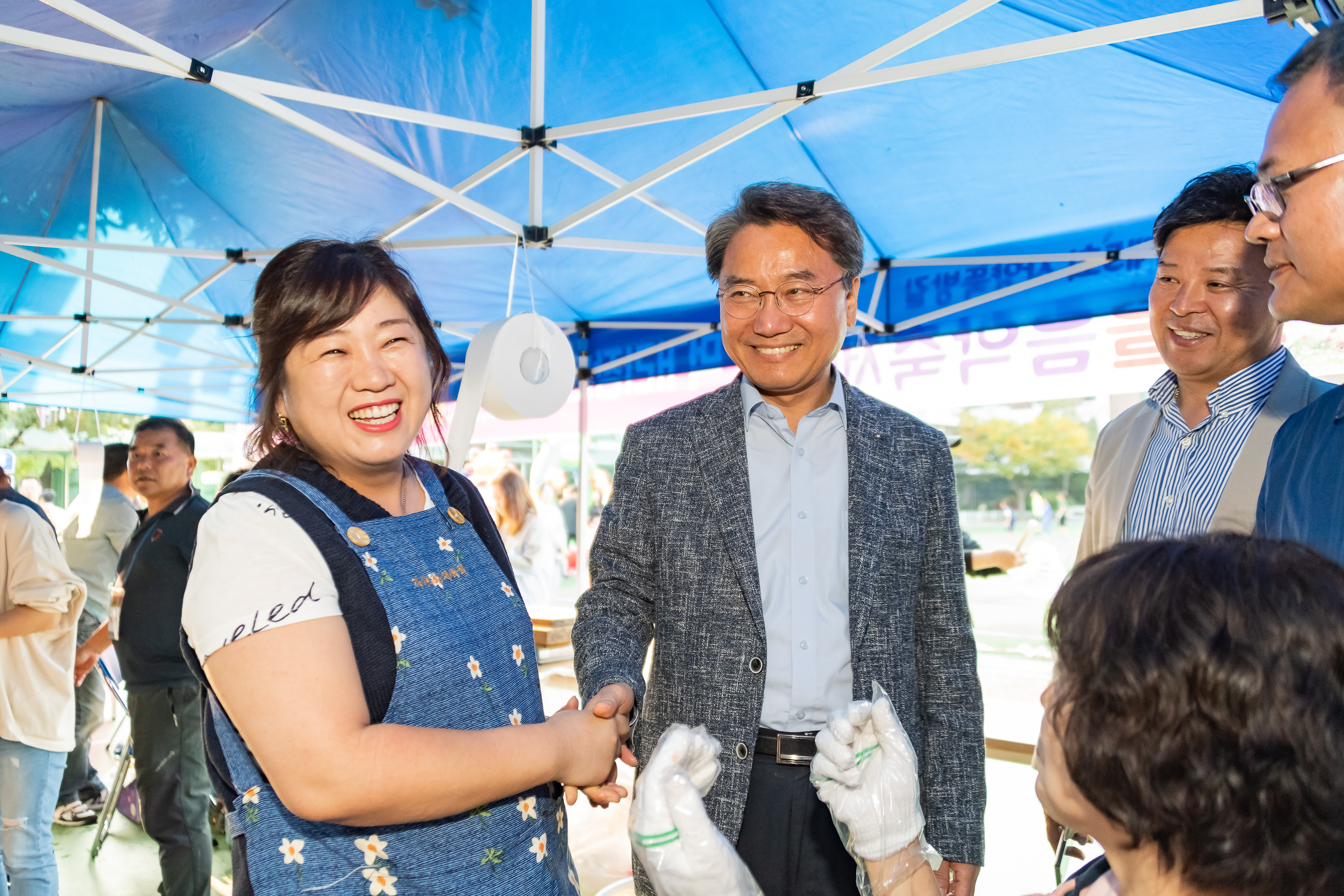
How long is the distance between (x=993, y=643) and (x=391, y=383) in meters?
12.0

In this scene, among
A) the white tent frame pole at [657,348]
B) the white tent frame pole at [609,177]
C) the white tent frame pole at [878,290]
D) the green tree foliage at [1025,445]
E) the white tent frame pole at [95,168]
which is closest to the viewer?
the white tent frame pole at [609,177]

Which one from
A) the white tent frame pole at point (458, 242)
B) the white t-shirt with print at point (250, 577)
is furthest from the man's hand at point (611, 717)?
the white tent frame pole at point (458, 242)

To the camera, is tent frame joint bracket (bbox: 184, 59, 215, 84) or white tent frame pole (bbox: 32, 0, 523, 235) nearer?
white tent frame pole (bbox: 32, 0, 523, 235)

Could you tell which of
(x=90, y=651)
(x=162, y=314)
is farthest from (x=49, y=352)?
(x=90, y=651)

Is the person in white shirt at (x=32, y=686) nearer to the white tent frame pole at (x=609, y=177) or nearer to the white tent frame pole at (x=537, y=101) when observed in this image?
the white tent frame pole at (x=537, y=101)

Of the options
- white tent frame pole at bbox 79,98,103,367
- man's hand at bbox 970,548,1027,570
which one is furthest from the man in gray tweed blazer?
white tent frame pole at bbox 79,98,103,367

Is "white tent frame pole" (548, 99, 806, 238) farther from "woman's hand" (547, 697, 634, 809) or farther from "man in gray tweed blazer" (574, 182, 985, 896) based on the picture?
"woman's hand" (547, 697, 634, 809)

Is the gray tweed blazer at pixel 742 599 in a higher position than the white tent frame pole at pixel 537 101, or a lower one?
lower

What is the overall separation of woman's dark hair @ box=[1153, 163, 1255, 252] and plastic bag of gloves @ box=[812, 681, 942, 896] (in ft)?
4.97

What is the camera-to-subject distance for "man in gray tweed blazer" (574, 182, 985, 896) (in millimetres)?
1511

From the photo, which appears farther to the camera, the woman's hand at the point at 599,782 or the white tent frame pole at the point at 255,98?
the white tent frame pole at the point at 255,98

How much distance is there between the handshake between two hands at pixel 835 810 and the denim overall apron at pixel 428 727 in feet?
0.75

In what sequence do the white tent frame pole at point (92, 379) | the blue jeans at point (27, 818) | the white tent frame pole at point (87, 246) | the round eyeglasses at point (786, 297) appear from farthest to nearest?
the white tent frame pole at point (92, 379) < the white tent frame pole at point (87, 246) < the blue jeans at point (27, 818) < the round eyeglasses at point (786, 297)

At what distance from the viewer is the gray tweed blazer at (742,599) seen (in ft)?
5.01
